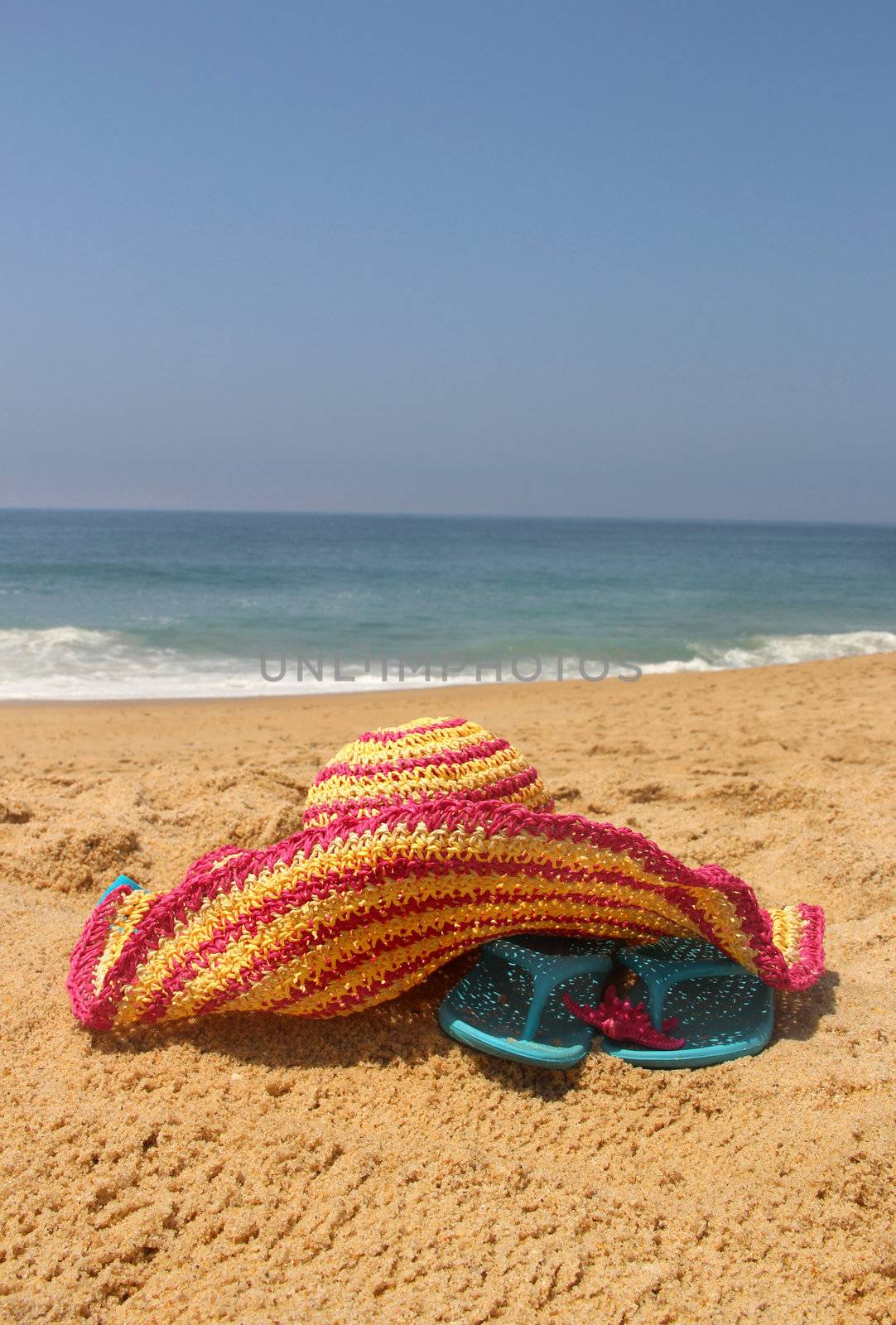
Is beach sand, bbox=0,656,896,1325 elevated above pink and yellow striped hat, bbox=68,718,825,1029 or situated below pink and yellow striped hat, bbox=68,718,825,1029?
below

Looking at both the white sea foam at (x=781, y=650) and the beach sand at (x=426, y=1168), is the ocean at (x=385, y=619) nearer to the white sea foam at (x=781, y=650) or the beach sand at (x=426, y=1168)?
the white sea foam at (x=781, y=650)

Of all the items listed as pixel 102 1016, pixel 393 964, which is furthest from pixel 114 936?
pixel 393 964

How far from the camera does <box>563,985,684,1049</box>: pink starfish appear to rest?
2127mm

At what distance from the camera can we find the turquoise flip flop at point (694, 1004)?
2113 mm

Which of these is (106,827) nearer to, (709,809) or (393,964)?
(393,964)

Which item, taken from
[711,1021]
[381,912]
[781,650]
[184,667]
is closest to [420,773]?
[381,912]

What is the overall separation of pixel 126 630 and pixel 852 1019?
1370 cm

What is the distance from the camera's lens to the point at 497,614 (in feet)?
61.0

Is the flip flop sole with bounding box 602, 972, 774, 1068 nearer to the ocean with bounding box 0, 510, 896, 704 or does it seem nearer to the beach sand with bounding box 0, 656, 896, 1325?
the beach sand with bounding box 0, 656, 896, 1325

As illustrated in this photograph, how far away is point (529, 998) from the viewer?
7.48ft

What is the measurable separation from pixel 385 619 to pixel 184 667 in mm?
6691

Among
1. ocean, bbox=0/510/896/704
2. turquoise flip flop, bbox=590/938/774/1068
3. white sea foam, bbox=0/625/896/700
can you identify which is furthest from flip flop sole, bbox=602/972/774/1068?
ocean, bbox=0/510/896/704

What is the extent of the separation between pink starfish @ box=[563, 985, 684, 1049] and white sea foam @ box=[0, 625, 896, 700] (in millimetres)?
7672

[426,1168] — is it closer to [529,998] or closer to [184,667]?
[529,998]
